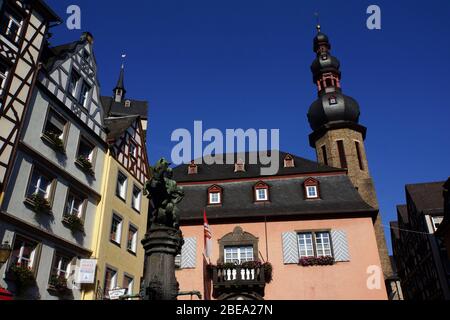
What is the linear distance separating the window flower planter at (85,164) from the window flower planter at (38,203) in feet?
8.85

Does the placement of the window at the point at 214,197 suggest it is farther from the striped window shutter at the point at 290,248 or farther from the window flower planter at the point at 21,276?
the window flower planter at the point at 21,276

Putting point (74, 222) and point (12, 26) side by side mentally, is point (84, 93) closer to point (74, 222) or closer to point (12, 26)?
point (12, 26)

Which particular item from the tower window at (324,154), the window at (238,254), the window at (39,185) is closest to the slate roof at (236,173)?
the window at (238,254)

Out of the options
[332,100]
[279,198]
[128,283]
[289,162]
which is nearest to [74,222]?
[128,283]

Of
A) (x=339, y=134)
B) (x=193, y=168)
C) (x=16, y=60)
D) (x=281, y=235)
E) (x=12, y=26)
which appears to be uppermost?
(x=339, y=134)

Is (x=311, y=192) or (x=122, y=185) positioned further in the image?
(x=311, y=192)

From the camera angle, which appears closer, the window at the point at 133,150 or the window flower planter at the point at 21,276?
the window flower planter at the point at 21,276

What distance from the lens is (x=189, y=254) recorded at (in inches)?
848

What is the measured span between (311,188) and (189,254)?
8259mm

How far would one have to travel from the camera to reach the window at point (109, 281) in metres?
15.9

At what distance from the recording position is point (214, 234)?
22.2 meters
